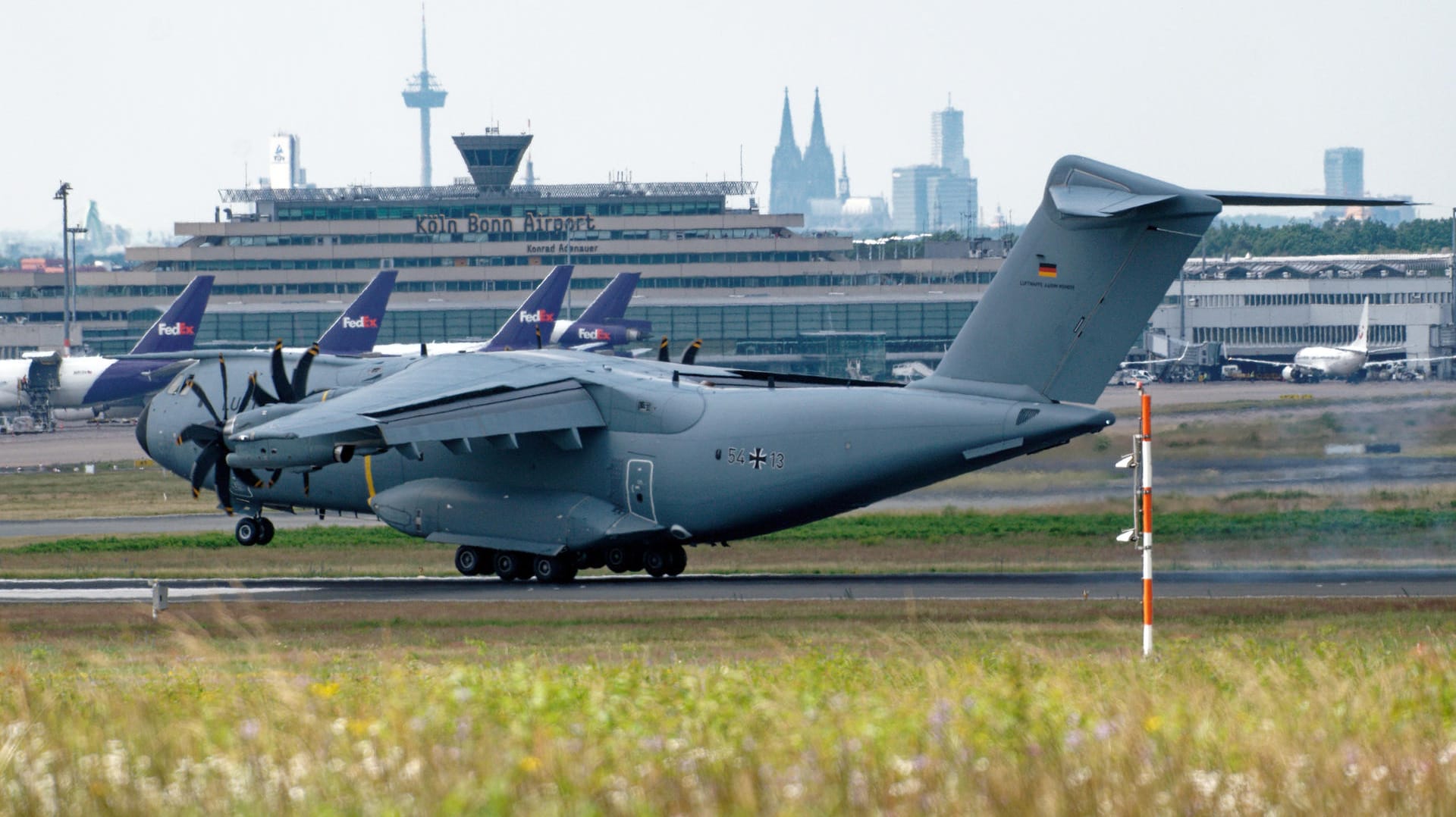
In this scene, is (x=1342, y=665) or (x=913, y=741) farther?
(x=1342, y=665)

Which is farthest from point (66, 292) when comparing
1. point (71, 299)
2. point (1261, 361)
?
point (1261, 361)

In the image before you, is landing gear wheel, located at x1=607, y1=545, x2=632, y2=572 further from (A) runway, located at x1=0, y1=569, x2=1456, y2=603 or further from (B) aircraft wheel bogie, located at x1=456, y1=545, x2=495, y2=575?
(B) aircraft wheel bogie, located at x1=456, y1=545, x2=495, y2=575

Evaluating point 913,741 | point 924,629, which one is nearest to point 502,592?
point 924,629

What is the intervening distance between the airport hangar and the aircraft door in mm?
90490

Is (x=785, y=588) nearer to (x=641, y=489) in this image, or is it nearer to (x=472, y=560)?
(x=641, y=489)

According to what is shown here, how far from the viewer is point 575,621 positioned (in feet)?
86.3

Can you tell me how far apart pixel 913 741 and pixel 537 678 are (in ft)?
14.7

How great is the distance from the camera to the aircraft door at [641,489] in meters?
32.1

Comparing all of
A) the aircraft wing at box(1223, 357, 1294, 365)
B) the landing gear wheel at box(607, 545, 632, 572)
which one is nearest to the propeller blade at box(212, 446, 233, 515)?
the landing gear wheel at box(607, 545, 632, 572)

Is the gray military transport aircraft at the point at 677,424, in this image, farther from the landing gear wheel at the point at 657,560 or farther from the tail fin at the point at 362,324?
the tail fin at the point at 362,324

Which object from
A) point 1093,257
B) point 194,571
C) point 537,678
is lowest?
point 194,571

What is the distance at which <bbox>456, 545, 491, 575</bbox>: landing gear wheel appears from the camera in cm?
3428

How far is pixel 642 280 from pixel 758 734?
5149 inches

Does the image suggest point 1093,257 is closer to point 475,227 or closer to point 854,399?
point 854,399
